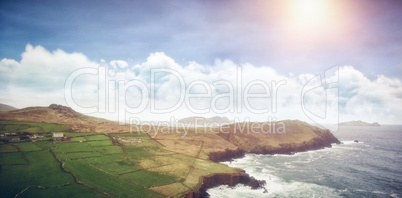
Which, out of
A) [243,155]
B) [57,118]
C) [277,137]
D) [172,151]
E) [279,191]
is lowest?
[243,155]

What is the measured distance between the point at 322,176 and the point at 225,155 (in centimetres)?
3391

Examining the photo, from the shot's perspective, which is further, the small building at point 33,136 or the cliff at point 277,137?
the cliff at point 277,137

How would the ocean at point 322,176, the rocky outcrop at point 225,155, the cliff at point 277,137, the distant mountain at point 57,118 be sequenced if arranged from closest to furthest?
the ocean at point 322,176
the rocky outcrop at point 225,155
the distant mountain at point 57,118
the cliff at point 277,137

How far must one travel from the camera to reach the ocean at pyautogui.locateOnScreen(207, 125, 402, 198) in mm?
52438

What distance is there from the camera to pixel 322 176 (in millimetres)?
66500

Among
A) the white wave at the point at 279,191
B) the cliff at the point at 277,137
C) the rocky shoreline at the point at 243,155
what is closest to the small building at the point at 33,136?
the rocky shoreline at the point at 243,155

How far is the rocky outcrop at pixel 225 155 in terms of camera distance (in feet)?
267

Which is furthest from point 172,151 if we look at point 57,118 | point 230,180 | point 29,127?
point 57,118

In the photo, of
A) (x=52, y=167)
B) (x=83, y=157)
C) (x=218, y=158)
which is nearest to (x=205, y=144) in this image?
(x=218, y=158)

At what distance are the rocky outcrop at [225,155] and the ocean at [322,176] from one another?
3.12 m

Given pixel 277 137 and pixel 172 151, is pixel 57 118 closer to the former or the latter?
pixel 172 151

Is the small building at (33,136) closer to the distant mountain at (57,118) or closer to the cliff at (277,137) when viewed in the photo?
the distant mountain at (57,118)

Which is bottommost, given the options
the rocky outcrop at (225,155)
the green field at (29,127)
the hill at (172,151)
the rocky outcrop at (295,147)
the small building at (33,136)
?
the rocky outcrop at (295,147)

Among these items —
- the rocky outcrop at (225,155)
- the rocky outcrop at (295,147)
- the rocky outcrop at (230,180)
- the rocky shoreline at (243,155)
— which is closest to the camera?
the rocky shoreline at (243,155)
